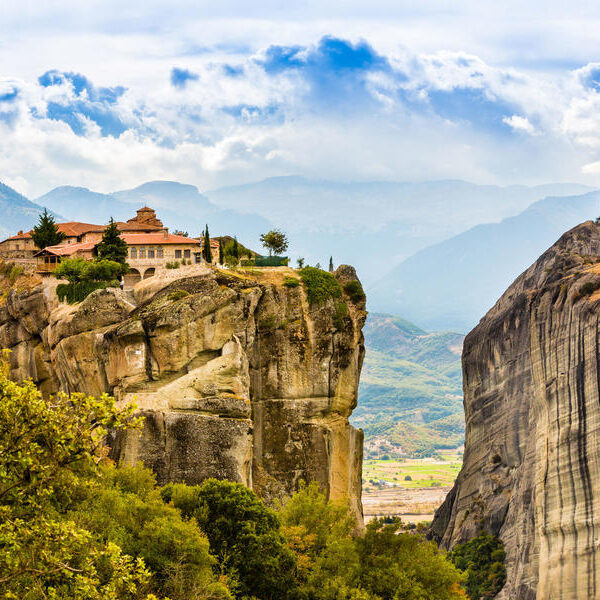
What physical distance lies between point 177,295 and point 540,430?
1716 inches

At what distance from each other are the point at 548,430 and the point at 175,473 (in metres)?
45.7

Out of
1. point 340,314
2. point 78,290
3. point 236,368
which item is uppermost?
point 78,290

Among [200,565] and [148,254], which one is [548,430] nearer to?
[148,254]

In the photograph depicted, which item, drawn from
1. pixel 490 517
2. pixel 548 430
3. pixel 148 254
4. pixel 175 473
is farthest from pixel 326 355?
pixel 490 517

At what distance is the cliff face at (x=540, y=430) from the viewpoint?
9138 cm

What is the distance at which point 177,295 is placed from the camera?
77.2 meters

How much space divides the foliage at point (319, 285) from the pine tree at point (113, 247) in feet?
62.7

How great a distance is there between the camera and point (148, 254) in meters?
94.8

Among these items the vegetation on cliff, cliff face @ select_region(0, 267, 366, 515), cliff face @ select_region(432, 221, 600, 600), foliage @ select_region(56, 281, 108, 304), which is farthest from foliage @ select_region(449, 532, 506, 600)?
the vegetation on cliff

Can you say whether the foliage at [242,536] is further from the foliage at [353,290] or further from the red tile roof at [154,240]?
the red tile roof at [154,240]

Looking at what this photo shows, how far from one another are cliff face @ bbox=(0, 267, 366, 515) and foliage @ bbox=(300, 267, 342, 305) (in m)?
0.74

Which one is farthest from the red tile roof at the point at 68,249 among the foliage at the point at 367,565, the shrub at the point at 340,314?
the foliage at the point at 367,565

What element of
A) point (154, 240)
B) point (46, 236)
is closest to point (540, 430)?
point (154, 240)

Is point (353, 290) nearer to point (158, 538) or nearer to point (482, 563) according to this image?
point (158, 538)
